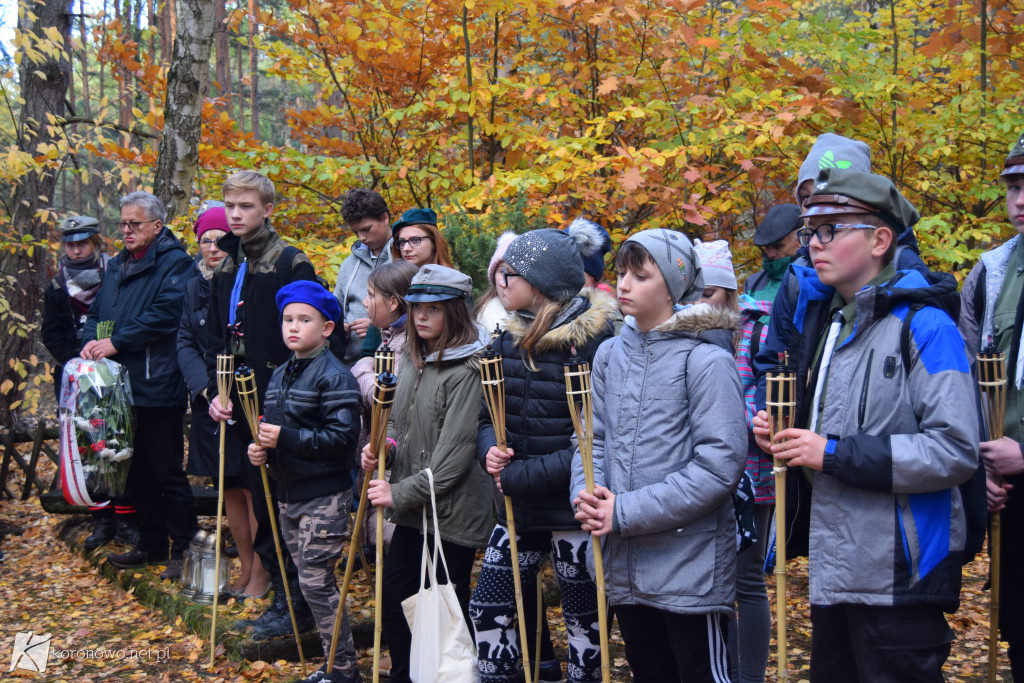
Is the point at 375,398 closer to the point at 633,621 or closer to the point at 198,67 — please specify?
the point at 633,621

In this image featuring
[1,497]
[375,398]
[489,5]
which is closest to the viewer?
[375,398]

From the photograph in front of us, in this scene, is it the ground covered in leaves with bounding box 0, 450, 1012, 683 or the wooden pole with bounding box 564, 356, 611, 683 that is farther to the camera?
the ground covered in leaves with bounding box 0, 450, 1012, 683

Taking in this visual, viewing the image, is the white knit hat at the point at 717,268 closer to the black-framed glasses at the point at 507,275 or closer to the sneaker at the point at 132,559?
the black-framed glasses at the point at 507,275

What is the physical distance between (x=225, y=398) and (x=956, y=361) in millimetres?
3422

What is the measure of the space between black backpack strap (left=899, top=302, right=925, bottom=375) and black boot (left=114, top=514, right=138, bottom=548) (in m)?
5.45

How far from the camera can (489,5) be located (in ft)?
20.0

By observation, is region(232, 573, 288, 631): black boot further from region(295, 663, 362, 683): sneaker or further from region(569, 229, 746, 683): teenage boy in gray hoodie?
region(569, 229, 746, 683): teenage boy in gray hoodie

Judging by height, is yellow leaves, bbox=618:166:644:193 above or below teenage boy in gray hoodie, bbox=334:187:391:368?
above

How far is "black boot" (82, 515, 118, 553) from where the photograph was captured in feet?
20.4

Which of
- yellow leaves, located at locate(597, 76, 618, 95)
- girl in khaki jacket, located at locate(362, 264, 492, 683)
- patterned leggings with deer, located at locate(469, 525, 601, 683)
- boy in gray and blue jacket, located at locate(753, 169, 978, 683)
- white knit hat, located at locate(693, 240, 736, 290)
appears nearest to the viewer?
boy in gray and blue jacket, located at locate(753, 169, 978, 683)

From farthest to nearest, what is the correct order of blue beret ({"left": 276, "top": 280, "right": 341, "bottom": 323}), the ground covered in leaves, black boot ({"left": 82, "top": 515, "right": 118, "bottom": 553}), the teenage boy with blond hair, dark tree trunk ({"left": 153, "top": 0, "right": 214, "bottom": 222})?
dark tree trunk ({"left": 153, "top": 0, "right": 214, "bottom": 222}) < black boot ({"left": 82, "top": 515, "right": 118, "bottom": 553}) < the teenage boy with blond hair < the ground covered in leaves < blue beret ({"left": 276, "top": 280, "right": 341, "bottom": 323})

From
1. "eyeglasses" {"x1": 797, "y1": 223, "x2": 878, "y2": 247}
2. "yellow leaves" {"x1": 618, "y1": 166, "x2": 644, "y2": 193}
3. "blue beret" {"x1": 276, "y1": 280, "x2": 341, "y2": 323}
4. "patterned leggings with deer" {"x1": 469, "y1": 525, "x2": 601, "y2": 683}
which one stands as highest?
"yellow leaves" {"x1": 618, "y1": 166, "x2": 644, "y2": 193}

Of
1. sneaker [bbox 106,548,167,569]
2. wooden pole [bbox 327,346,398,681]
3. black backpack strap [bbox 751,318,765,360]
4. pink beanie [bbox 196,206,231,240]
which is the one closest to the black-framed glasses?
wooden pole [bbox 327,346,398,681]

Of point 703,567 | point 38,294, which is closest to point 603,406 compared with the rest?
point 703,567
